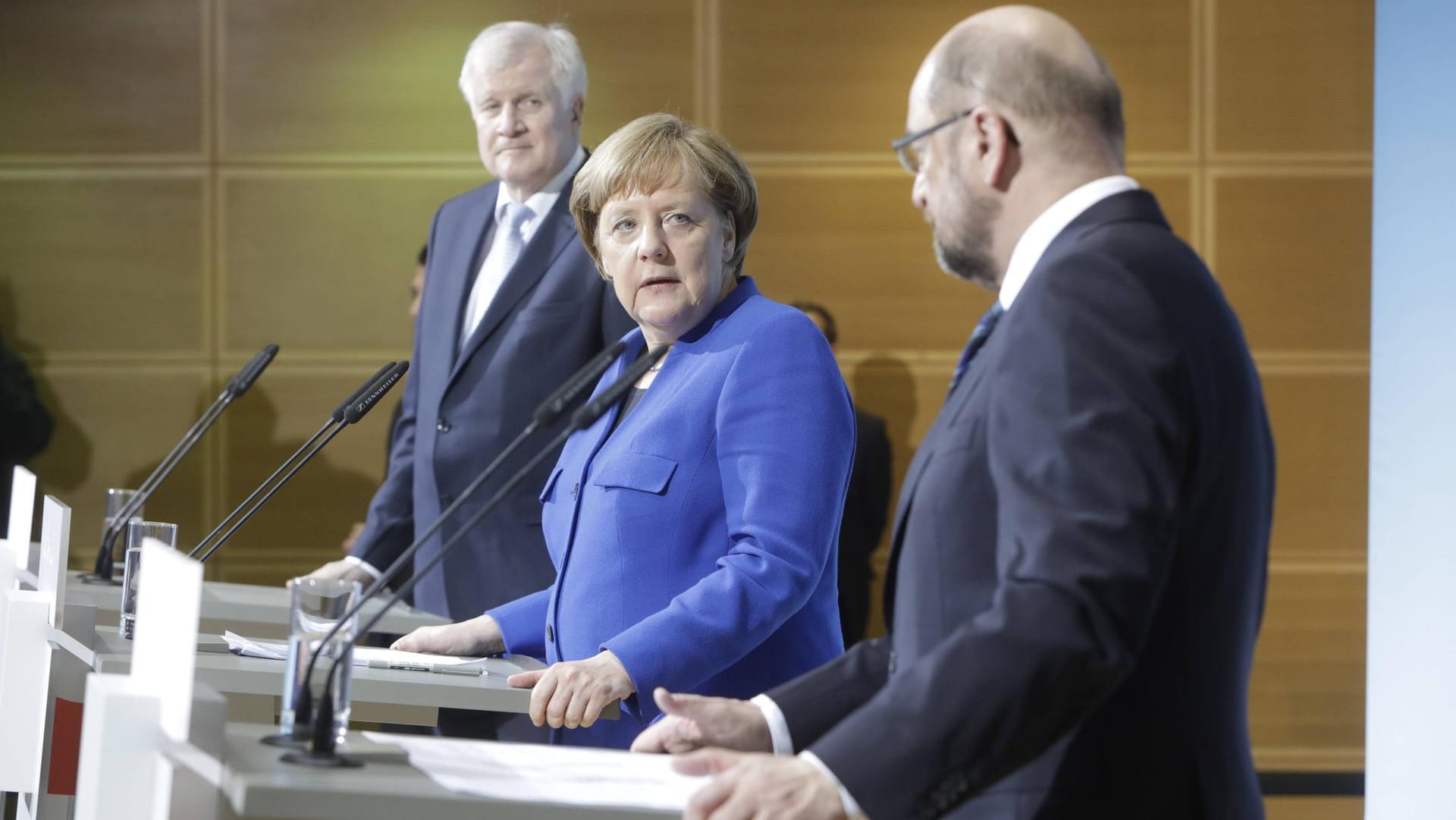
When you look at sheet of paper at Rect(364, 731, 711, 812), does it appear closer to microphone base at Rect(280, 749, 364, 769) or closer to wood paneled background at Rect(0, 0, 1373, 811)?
microphone base at Rect(280, 749, 364, 769)

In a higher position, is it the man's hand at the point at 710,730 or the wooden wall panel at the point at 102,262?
the wooden wall panel at the point at 102,262

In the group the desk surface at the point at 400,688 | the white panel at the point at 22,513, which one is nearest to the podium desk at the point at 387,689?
the desk surface at the point at 400,688

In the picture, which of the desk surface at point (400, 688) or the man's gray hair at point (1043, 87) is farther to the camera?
the desk surface at point (400, 688)

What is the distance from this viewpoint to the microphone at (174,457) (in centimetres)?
259

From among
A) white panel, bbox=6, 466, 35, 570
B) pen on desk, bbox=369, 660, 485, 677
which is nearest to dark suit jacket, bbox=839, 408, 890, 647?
white panel, bbox=6, 466, 35, 570

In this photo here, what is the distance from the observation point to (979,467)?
1.33m

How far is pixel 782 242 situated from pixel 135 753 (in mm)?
4202

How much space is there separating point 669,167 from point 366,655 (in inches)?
30.5

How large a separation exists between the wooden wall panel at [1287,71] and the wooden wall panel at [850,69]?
14 cm

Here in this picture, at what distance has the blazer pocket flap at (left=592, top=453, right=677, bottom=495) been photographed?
2.03 m

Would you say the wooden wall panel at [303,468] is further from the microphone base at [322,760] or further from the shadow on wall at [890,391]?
the microphone base at [322,760]

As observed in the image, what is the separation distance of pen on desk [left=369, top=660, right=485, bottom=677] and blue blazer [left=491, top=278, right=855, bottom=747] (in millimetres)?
131

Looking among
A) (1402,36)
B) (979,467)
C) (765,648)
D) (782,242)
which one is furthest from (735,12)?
(979,467)

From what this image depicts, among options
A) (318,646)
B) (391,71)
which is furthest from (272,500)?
(318,646)
